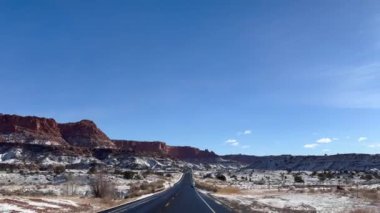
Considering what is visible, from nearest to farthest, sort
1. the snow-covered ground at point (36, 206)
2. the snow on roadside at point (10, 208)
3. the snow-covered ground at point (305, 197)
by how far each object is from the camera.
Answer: the snow on roadside at point (10, 208) → the snow-covered ground at point (36, 206) → the snow-covered ground at point (305, 197)

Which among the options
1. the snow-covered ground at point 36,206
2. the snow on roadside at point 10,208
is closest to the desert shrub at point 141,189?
the snow-covered ground at point 36,206

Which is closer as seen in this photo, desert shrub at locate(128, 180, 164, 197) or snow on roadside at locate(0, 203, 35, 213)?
snow on roadside at locate(0, 203, 35, 213)

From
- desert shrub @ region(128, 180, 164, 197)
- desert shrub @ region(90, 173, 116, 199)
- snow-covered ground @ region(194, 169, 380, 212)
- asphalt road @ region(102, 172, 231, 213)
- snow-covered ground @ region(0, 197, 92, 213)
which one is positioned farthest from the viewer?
desert shrub @ region(128, 180, 164, 197)

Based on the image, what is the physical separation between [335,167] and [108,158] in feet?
268

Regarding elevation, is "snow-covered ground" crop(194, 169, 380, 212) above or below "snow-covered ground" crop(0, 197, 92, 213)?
above

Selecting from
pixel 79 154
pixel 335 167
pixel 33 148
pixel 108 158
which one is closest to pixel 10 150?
pixel 33 148

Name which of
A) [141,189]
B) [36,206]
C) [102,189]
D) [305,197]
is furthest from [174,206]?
[141,189]

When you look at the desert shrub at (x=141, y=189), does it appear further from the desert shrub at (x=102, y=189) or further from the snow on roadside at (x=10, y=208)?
the snow on roadside at (x=10, y=208)

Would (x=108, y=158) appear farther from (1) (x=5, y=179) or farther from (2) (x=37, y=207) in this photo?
(2) (x=37, y=207)

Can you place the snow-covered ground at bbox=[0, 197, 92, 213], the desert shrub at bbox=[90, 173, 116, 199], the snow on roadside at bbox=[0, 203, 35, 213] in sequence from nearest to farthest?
the snow on roadside at bbox=[0, 203, 35, 213] < the snow-covered ground at bbox=[0, 197, 92, 213] < the desert shrub at bbox=[90, 173, 116, 199]

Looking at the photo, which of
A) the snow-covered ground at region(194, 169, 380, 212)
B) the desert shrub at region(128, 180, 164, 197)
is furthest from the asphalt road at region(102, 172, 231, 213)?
the desert shrub at region(128, 180, 164, 197)

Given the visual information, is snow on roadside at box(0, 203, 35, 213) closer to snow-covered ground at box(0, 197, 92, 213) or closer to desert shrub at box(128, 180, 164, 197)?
snow-covered ground at box(0, 197, 92, 213)

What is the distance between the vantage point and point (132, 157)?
198875 mm

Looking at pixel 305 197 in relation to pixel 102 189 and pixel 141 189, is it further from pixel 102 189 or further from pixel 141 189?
pixel 141 189
